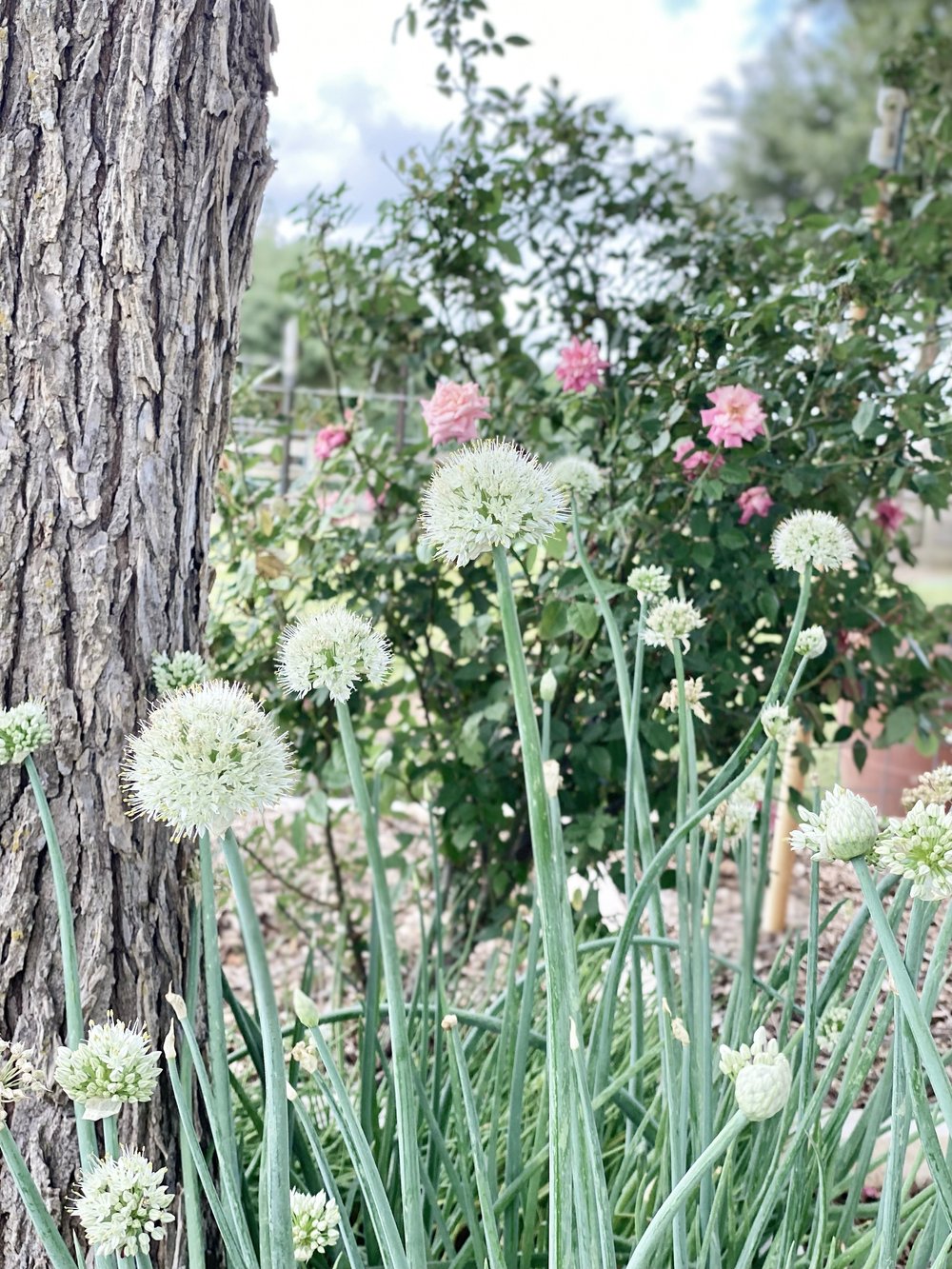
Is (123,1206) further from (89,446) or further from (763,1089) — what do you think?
(89,446)

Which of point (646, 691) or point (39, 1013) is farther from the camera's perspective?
point (646, 691)

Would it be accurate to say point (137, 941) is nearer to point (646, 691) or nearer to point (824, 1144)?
point (824, 1144)

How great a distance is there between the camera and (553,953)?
2.42 ft

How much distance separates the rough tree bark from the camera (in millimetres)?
1037

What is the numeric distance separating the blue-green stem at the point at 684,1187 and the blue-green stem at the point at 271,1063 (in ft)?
0.76

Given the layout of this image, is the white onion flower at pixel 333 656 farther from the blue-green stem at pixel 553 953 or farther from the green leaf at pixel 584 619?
the green leaf at pixel 584 619

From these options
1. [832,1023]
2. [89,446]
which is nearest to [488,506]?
[89,446]

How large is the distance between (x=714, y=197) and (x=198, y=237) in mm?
1773

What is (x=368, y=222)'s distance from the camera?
242cm

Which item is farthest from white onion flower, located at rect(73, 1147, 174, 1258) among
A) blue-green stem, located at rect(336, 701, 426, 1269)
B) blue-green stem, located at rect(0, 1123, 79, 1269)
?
blue-green stem, located at rect(336, 701, 426, 1269)

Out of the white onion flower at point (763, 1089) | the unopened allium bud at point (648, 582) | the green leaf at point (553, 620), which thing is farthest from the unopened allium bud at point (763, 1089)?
the green leaf at point (553, 620)

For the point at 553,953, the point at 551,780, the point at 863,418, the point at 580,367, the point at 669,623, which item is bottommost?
the point at 553,953

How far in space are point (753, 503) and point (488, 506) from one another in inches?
47.2

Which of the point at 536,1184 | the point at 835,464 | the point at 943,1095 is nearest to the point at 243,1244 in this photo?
the point at 536,1184
